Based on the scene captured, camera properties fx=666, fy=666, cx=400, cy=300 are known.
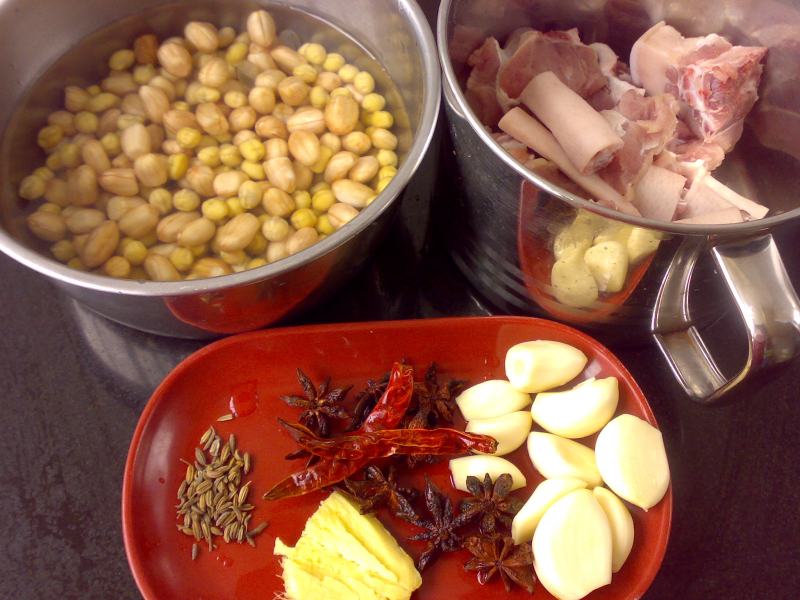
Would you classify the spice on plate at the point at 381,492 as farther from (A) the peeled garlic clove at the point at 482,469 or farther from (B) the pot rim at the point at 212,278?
(B) the pot rim at the point at 212,278

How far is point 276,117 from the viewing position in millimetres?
1130

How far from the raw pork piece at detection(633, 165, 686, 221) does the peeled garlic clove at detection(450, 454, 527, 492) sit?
39 centimetres

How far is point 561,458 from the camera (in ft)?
2.89

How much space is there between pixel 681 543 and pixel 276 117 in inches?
36.1

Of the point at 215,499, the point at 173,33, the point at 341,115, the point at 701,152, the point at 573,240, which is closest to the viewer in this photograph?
the point at 573,240

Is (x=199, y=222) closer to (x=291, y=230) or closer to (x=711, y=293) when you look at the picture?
(x=291, y=230)

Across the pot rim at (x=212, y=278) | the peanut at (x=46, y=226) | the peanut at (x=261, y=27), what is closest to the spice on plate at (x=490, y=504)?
the pot rim at (x=212, y=278)

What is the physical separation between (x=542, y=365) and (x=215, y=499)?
1.57 feet

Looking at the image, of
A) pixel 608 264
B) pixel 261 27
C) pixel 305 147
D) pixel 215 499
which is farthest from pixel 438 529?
pixel 261 27

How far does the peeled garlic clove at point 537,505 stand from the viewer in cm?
85

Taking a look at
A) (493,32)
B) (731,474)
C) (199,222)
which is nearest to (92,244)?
(199,222)

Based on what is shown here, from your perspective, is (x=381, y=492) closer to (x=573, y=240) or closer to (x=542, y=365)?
(x=542, y=365)

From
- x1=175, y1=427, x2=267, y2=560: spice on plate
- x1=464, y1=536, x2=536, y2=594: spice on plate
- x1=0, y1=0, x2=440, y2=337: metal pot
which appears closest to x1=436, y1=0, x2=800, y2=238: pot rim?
x1=0, y1=0, x2=440, y2=337: metal pot

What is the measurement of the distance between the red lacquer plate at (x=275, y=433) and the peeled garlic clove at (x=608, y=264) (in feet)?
0.44
